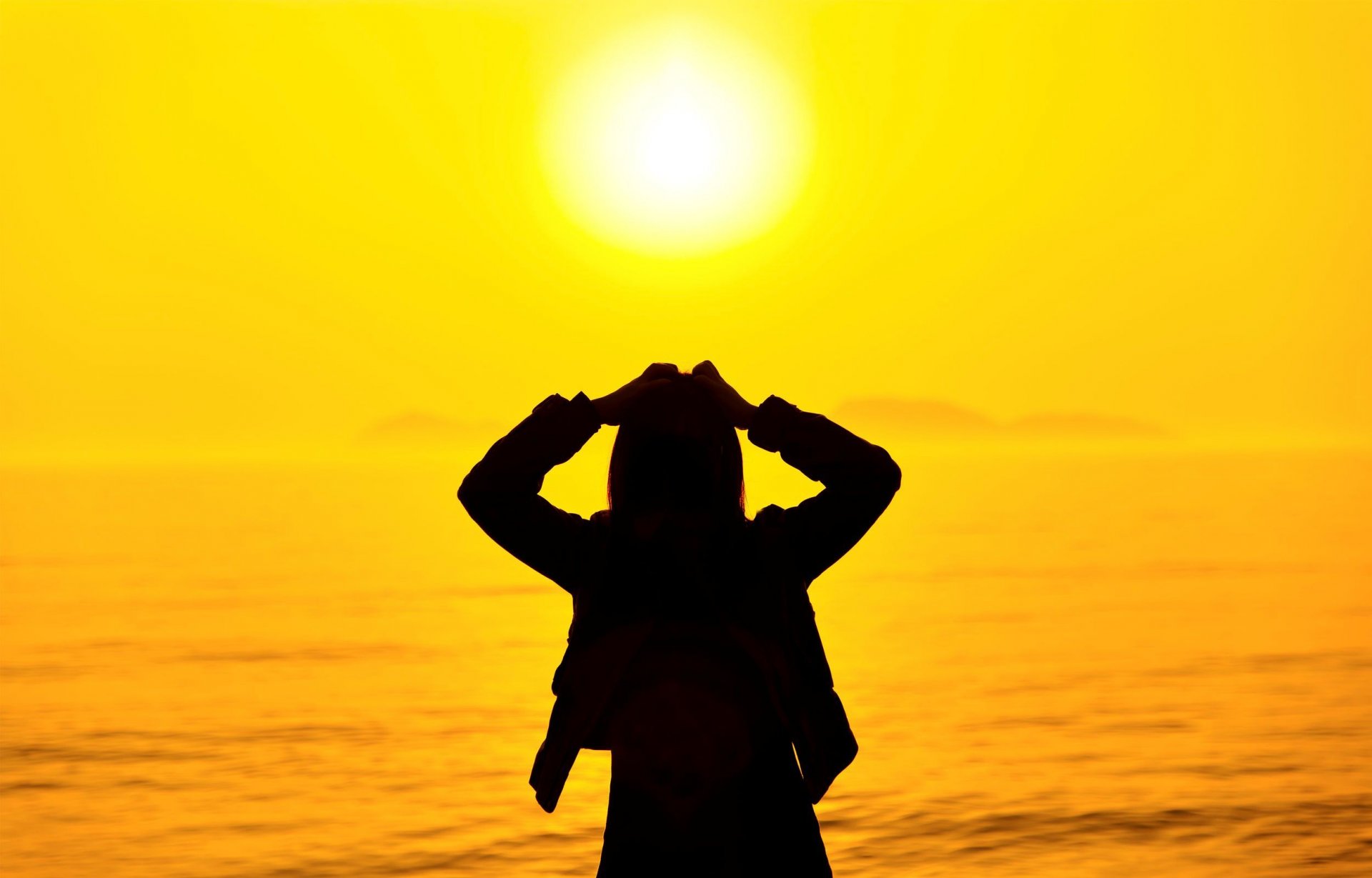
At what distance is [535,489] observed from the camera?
377 cm

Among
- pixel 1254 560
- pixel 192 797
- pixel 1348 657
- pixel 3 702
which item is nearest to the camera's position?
pixel 192 797

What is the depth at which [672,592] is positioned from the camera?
12.3ft

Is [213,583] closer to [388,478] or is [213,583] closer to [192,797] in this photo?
[192,797]

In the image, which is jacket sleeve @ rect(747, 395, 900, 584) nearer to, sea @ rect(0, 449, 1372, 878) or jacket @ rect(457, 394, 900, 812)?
jacket @ rect(457, 394, 900, 812)

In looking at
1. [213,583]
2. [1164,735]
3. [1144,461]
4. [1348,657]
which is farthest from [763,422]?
[1144,461]

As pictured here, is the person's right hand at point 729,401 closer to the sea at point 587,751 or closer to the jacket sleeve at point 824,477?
the jacket sleeve at point 824,477

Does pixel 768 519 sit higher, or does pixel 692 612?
pixel 768 519

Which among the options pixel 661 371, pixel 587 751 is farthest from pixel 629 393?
pixel 587 751

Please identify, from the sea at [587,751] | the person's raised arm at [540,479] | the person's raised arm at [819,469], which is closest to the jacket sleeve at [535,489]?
the person's raised arm at [540,479]

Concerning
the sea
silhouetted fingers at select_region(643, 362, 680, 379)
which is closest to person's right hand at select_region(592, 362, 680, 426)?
silhouetted fingers at select_region(643, 362, 680, 379)

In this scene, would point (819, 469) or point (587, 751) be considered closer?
point (819, 469)

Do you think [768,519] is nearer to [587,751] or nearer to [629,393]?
[629,393]

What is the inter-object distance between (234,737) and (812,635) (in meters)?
11.7

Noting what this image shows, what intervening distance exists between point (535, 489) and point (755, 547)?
0.44m
